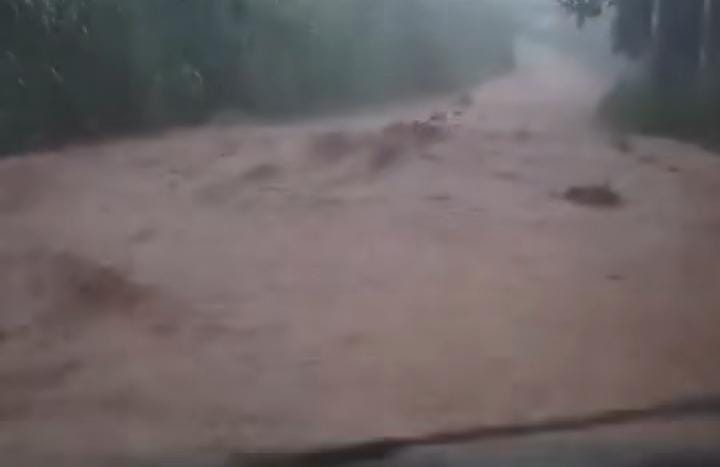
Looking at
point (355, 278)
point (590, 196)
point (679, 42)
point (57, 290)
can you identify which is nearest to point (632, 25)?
point (679, 42)

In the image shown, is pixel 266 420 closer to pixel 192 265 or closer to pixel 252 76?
pixel 192 265

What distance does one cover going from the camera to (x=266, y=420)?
2.25m

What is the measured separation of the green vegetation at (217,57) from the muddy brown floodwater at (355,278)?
0.06 meters

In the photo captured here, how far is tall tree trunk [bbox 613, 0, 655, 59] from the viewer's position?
2.62m

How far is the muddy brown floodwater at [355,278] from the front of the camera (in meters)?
2.28

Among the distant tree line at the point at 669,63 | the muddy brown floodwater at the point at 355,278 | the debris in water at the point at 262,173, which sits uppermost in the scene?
the distant tree line at the point at 669,63

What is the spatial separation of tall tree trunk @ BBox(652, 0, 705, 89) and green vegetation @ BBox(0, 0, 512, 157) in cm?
38

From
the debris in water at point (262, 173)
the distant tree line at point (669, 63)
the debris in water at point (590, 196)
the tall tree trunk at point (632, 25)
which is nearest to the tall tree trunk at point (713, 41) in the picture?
the distant tree line at point (669, 63)

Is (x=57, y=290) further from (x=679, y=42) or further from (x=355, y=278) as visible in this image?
(x=679, y=42)

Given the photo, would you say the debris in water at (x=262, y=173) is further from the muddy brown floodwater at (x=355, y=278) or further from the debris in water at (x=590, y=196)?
the debris in water at (x=590, y=196)

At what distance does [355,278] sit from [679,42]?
981 millimetres

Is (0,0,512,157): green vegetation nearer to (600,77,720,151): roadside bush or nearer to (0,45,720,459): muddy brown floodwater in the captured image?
(0,45,720,459): muddy brown floodwater

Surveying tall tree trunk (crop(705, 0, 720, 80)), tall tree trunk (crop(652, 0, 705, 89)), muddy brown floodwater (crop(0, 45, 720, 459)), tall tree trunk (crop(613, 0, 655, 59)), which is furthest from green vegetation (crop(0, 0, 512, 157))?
tall tree trunk (crop(705, 0, 720, 80))

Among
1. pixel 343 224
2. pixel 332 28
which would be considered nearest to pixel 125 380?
pixel 343 224
